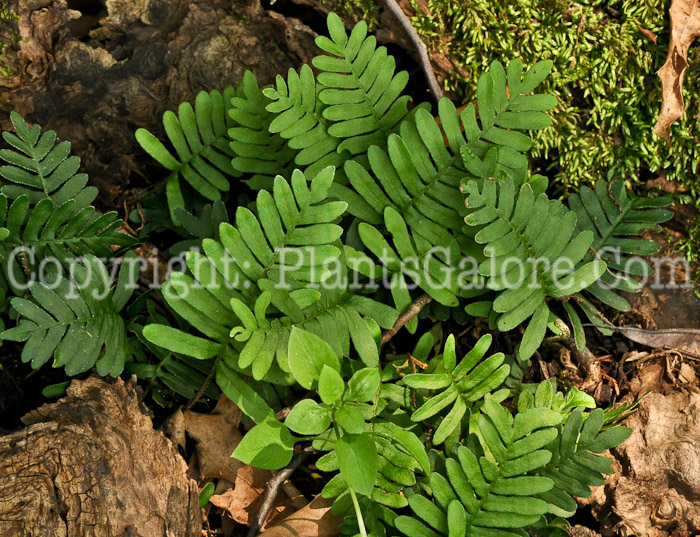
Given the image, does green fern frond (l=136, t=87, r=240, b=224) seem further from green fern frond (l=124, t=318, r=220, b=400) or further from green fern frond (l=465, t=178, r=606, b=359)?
green fern frond (l=465, t=178, r=606, b=359)

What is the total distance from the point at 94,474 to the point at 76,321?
1.84ft

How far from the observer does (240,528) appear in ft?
8.33

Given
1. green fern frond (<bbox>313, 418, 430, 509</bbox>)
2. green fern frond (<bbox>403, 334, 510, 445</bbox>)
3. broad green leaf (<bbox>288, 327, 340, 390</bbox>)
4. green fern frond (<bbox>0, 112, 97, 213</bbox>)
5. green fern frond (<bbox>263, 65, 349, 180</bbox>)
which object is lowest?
green fern frond (<bbox>313, 418, 430, 509</bbox>)

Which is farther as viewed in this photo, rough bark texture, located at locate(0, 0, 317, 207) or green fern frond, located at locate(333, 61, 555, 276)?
rough bark texture, located at locate(0, 0, 317, 207)

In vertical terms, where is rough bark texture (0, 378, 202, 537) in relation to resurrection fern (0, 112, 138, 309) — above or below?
below

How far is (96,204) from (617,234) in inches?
95.3

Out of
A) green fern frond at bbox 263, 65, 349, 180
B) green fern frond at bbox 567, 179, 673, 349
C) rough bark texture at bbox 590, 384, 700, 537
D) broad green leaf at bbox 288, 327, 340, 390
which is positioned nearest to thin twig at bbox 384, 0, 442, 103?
green fern frond at bbox 263, 65, 349, 180

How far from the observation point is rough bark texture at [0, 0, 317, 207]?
9.40 ft

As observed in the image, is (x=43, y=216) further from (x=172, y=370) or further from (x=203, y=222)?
(x=172, y=370)

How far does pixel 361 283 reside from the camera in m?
2.58

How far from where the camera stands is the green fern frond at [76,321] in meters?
2.21

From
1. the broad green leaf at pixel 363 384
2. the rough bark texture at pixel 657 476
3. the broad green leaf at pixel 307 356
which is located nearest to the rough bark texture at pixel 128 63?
the broad green leaf at pixel 307 356

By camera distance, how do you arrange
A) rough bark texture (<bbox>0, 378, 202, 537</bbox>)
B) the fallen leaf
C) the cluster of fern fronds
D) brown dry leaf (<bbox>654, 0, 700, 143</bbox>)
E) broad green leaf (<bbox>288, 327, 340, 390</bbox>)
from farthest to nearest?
brown dry leaf (<bbox>654, 0, 700, 143</bbox>) < the fallen leaf < the cluster of fern fronds < broad green leaf (<bbox>288, 327, 340, 390</bbox>) < rough bark texture (<bbox>0, 378, 202, 537</bbox>)

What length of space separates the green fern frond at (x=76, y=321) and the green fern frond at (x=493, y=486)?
1.24 meters
